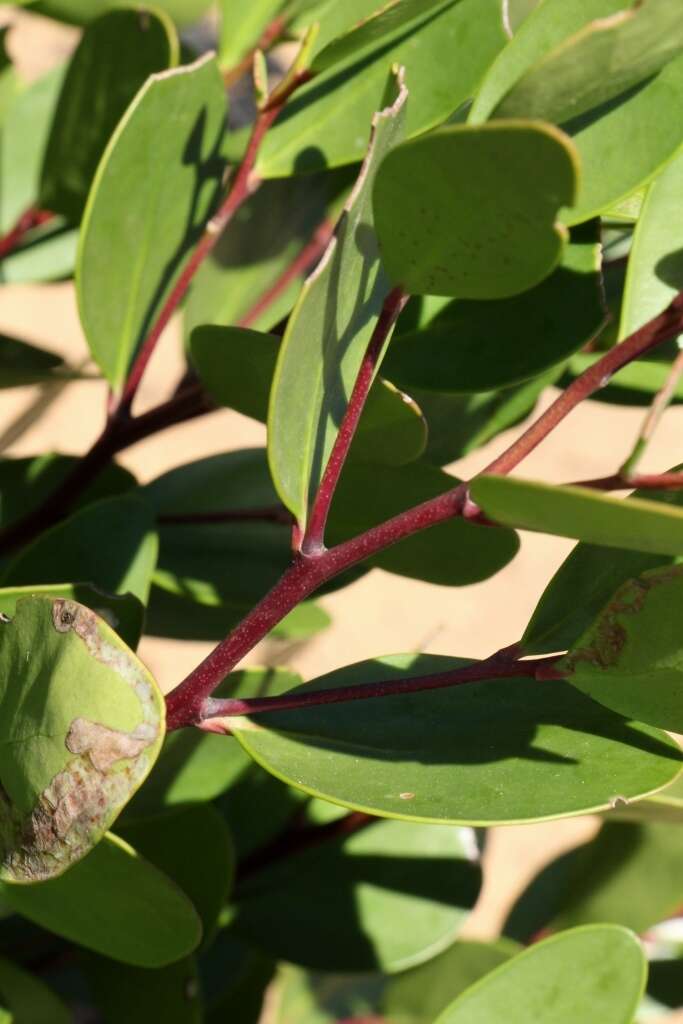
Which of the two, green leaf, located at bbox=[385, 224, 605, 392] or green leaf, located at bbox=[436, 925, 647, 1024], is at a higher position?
green leaf, located at bbox=[385, 224, 605, 392]

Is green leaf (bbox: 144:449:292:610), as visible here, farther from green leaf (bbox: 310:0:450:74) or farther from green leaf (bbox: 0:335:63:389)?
green leaf (bbox: 310:0:450:74)

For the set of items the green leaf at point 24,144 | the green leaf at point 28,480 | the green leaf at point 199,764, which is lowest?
the green leaf at point 199,764

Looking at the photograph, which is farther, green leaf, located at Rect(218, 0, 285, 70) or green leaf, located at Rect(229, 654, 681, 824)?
green leaf, located at Rect(218, 0, 285, 70)

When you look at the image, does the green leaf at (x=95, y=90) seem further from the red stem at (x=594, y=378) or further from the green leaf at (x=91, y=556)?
the red stem at (x=594, y=378)

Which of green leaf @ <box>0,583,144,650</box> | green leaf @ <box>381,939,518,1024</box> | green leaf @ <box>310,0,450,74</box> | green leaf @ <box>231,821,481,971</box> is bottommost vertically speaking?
green leaf @ <box>381,939,518,1024</box>

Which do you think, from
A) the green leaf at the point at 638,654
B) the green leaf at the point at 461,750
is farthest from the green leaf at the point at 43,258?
the green leaf at the point at 638,654

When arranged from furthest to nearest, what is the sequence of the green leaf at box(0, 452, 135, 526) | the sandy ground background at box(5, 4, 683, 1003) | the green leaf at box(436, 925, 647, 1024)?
the sandy ground background at box(5, 4, 683, 1003), the green leaf at box(0, 452, 135, 526), the green leaf at box(436, 925, 647, 1024)

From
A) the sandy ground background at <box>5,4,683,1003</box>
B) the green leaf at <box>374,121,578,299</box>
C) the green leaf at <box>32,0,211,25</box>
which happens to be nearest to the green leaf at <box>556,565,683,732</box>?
the green leaf at <box>374,121,578,299</box>

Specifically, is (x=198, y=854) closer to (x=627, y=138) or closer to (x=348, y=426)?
(x=348, y=426)
